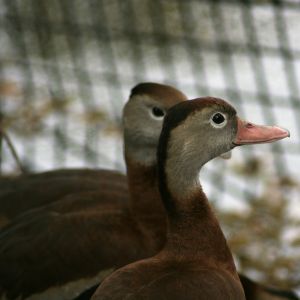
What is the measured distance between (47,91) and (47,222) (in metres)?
2.70

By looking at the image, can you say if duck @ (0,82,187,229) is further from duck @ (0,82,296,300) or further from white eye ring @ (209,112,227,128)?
white eye ring @ (209,112,227,128)

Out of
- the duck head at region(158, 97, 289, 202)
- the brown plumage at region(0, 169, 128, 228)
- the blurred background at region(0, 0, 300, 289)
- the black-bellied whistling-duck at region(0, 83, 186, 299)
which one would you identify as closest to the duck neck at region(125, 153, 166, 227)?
the black-bellied whistling-duck at region(0, 83, 186, 299)

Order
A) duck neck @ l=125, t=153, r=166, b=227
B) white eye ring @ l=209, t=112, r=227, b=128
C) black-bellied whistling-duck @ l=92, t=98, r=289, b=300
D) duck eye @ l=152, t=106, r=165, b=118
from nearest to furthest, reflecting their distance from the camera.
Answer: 1. black-bellied whistling-duck @ l=92, t=98, r=289, b=300
2. white eye ring @ l=209, t=112, r=227, b=128
3. duck neck @ l=125, t=153, r=166, b=227
4. duck eye @ l=152, t=106, r=165, b=118

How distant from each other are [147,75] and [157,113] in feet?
8.24

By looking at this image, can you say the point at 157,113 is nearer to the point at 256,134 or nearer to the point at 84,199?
the point at 84,199

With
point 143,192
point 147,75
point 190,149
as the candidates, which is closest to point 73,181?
point 143,192

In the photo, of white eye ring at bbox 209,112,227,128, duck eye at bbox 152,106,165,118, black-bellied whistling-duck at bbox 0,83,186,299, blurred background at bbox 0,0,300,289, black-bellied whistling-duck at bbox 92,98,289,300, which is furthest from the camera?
blurred background at bbox 0,0,300,289

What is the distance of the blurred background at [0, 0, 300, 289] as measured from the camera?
16.9ft

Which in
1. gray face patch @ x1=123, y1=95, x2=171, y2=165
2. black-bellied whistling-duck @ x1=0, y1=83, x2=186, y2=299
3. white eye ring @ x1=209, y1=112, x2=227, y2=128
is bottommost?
black-bellied whistling-duck @ x1=0, y1=83, x2=186, y2=299

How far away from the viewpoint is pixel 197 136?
268 centimetres

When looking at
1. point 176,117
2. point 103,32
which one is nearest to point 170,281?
point 176,117

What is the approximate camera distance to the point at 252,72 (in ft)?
17.9

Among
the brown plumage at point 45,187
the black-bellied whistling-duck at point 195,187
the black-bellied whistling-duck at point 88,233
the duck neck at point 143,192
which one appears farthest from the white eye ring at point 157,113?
the black-bellied whistling-duck at point 195,187

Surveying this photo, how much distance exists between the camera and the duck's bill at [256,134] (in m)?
2.72
